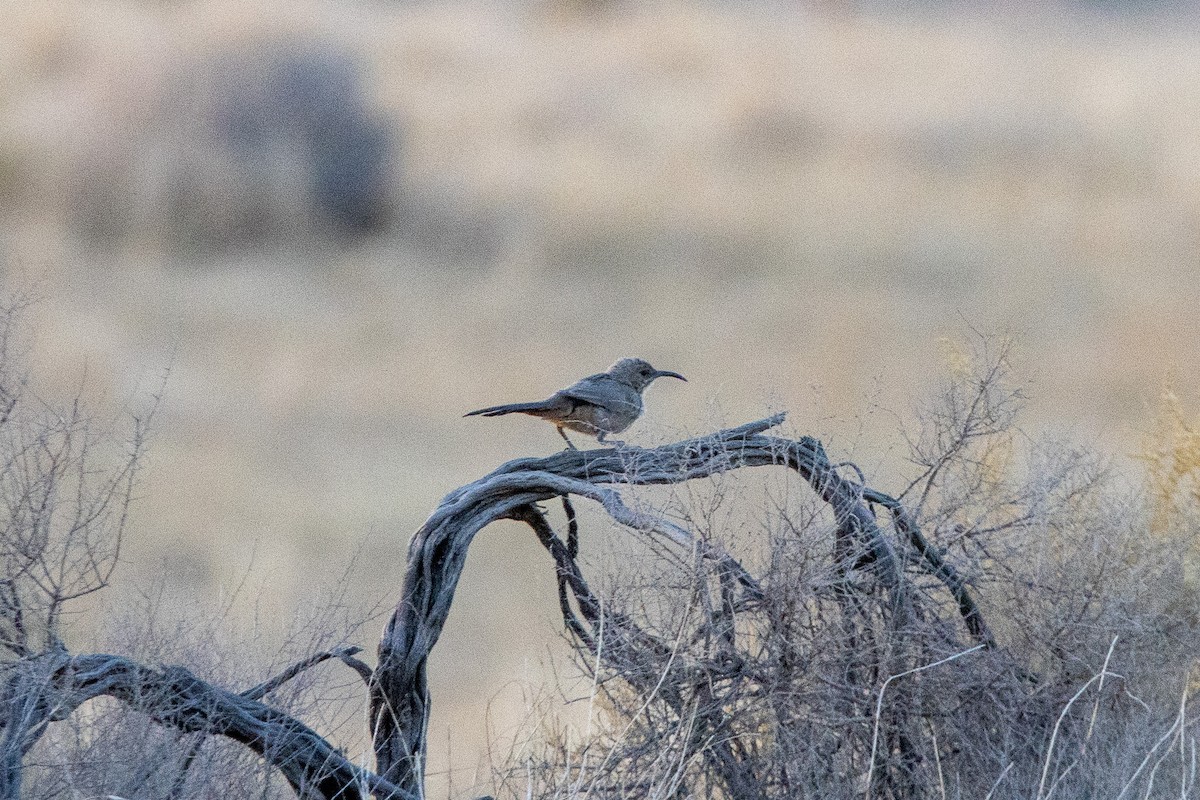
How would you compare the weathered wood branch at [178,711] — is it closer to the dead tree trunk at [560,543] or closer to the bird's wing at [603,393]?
the dead tree trunk at [560,543]

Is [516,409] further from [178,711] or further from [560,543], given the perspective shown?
[178,711]

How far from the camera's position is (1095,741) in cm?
652

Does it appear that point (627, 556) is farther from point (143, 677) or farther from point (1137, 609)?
point (1137, 609)

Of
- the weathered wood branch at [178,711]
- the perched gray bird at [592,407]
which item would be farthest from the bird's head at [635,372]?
the weathered wood branch at [178,711]

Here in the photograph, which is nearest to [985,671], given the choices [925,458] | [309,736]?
[925,458]

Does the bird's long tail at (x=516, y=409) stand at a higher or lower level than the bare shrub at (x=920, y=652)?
higher

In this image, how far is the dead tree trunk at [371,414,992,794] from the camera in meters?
6.10

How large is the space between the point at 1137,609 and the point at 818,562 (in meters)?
1.98

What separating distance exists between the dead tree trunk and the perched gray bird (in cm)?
23

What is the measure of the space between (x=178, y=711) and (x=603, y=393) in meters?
2.33

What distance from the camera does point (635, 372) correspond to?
6.83m

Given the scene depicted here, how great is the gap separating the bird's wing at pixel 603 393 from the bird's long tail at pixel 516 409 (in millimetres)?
115

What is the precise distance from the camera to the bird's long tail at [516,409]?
6160mm

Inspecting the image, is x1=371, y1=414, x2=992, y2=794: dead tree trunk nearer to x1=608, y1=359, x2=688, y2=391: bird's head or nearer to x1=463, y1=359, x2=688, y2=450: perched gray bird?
x1=463, y1=359, x2=688, y2=450: perched gray bird
